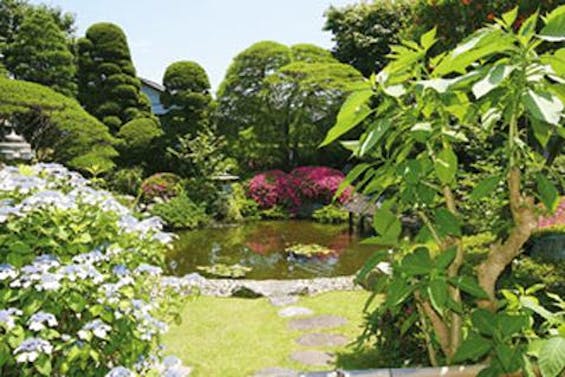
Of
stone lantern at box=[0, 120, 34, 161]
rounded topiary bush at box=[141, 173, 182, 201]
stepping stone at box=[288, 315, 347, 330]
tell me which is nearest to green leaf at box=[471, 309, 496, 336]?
stepping stone at box=[288, 315, 347, 330]

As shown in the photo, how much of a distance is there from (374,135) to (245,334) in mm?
3467

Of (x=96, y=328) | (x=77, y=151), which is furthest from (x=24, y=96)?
(x=96, y=328)

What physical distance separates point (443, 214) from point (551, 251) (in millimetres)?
3925

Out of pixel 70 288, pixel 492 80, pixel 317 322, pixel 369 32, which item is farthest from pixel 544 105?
pixel 369 32

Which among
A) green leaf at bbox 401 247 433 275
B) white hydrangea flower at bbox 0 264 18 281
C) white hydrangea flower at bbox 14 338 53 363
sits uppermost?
green leaf at bbox 401 247 433 275

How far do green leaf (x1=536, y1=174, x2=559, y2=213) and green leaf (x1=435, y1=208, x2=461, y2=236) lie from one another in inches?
9.0

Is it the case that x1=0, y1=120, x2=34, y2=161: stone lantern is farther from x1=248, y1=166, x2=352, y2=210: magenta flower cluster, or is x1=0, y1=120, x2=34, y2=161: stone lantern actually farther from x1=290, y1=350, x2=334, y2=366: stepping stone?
x1=248, y1=166, x2=352, y2=210: magenta flower cluster

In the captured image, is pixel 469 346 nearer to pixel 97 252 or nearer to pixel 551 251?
pixel 97 252

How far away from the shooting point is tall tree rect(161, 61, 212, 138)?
14.9m

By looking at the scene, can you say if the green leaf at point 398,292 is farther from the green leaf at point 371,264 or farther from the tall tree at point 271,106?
the tall tree at point 271,106

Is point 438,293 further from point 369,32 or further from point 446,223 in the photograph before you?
point 369,32

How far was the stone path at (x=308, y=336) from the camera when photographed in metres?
3.59

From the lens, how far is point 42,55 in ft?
45.8

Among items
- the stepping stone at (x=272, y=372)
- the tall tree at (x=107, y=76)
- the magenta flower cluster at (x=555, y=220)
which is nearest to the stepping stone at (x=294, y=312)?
the stepping stone at (x=272, y=372)
